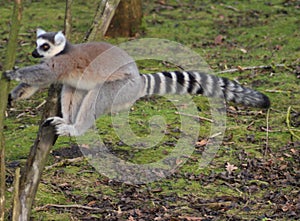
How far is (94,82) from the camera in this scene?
5.40m

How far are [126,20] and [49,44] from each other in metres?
5.78

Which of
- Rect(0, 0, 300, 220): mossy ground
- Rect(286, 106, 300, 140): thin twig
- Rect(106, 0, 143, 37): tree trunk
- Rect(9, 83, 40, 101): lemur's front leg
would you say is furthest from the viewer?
Rect(106, 0, 143, 37): tree trunk

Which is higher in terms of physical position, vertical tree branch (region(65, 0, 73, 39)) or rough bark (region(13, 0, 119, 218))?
vertical tree branch (region(65, 0, 73, 39))

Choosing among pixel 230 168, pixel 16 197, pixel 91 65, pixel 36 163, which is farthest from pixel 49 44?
pixel 230 168

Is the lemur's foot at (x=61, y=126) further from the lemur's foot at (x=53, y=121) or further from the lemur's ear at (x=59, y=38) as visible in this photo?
the lemur's ear at (x=59, y=38)

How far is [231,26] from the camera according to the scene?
12008 millimetres

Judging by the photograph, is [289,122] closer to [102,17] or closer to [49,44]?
[49,44]

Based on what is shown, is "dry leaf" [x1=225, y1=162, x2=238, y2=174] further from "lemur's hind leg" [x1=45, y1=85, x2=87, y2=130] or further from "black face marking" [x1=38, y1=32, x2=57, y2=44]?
"black face marking" [x1=38, y1=32, x2=57, y2=44]

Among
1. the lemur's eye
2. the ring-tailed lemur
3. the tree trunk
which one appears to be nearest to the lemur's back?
the ring-tailed lemur

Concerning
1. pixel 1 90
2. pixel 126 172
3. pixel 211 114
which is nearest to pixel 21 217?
pixel 1 90

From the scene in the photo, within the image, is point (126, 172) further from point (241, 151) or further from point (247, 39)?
point (247, 39)

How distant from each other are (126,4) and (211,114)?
142 inches

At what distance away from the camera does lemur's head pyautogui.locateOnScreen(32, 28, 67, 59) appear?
16.9ft

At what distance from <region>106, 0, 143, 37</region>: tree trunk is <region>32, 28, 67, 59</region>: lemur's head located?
5.58 metres
